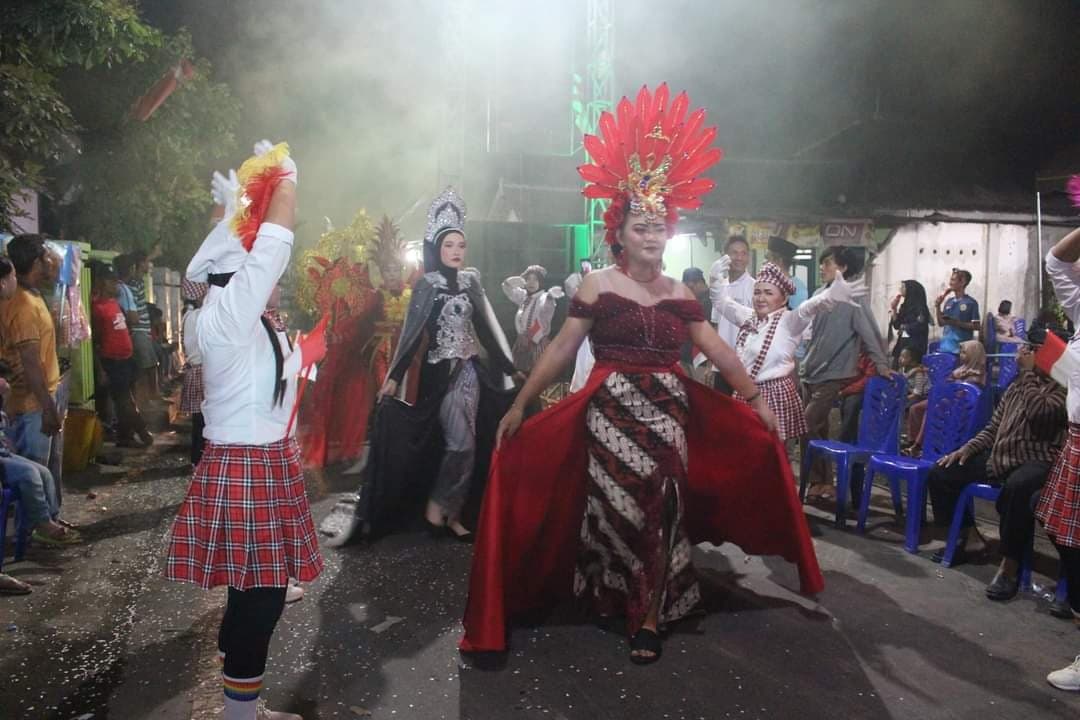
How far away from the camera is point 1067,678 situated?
10.6 feet

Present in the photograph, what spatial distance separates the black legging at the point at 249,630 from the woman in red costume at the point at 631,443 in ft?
3.63

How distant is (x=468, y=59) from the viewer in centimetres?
2038

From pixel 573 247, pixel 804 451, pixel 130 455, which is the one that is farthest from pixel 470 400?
pixel 573 247

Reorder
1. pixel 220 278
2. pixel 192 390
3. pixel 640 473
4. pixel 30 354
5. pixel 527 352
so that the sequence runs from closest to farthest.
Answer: pixel 220 278, pixel 640 473, pixel 30 354, pixel 192 390, pixel 527 352

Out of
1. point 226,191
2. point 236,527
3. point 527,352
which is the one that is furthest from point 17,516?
point 527,352

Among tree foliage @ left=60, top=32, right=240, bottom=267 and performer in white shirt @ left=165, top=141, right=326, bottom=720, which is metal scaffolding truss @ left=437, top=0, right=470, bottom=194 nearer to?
tree foliage @ left=60, top=32, right=240, bottom=267

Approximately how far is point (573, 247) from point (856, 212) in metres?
6.40

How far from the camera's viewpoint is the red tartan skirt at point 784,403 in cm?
541

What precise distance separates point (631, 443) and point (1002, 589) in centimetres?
239

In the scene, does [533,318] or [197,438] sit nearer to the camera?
[197,438]

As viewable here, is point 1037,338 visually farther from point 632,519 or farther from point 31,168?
point 31,168

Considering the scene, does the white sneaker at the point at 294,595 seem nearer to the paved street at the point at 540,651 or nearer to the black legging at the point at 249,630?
the paved street at the point at 540,651

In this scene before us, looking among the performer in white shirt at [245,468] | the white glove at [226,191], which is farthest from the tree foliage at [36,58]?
the performer in white shirt at [245,468]

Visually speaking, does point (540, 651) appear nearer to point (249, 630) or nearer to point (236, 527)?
point (249, 630)
